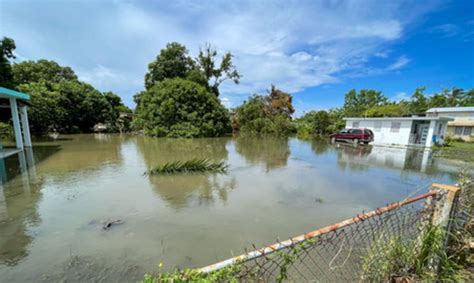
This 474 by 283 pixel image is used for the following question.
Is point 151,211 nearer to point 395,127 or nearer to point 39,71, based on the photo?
point 395,127

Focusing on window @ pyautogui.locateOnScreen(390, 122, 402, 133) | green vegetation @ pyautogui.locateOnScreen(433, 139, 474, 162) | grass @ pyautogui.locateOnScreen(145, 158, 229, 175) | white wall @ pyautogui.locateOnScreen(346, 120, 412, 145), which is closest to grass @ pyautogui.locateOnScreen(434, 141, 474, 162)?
green vegetation @ pyautogui.locateOnScreen(433, 139, 474, 162)

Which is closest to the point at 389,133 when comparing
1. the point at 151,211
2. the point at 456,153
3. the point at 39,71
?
the point at 456,153

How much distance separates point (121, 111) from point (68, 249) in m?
31.2

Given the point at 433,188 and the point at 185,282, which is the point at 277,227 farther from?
the point at 185,282

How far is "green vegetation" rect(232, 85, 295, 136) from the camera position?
2747cm

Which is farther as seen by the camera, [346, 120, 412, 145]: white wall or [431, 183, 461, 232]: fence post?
[346, 120, 412, 145]: white wall

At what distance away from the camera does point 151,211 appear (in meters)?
4.43

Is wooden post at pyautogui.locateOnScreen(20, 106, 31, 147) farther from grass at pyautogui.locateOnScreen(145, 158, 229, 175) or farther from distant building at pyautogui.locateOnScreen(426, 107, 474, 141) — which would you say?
distant building at pyautogui.locateOnScreen(426, 107, 474, 141)

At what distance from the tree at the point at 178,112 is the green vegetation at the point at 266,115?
745 centimetres

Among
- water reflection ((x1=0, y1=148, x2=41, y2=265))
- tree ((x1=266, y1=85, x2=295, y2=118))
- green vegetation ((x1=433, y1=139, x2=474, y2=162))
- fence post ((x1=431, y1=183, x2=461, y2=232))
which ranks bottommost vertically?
water reflection ((x1=0, y1=148, x2=41, y2=265))

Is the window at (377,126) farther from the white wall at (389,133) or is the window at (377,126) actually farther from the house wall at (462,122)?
the house wall at (462,122)

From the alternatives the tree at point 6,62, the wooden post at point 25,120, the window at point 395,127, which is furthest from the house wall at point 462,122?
the tree at point 6,62

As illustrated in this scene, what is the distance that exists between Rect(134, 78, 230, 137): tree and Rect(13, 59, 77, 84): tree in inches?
530

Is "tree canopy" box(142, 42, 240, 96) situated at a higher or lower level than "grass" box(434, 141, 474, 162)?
higher
